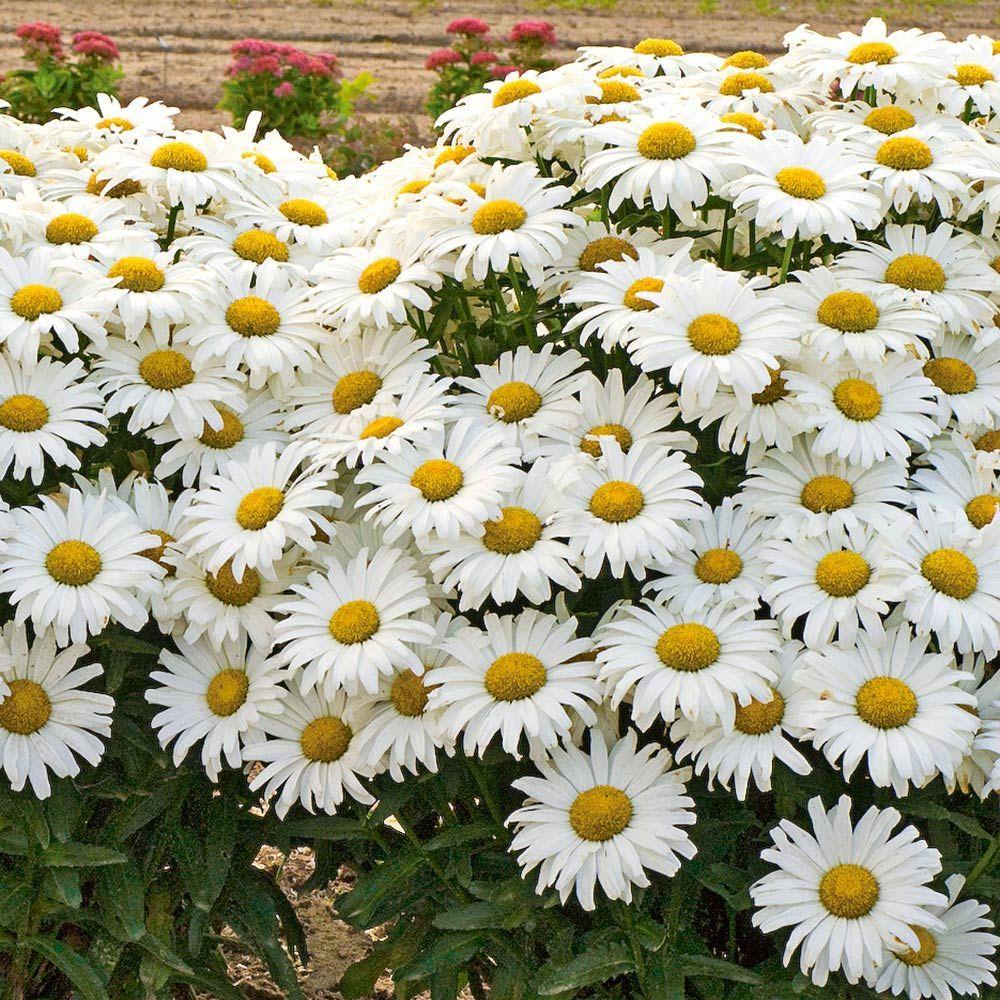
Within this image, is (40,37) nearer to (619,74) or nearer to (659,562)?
(619,74)

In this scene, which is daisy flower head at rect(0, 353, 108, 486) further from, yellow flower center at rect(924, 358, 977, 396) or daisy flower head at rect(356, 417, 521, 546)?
yellow flower center at rect(924, 358, 977, 396)

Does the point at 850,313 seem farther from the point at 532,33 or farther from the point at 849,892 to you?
→ the point at 532,33

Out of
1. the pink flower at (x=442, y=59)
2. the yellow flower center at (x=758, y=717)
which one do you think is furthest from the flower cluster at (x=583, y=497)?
the pink flower at (x=442, y=59)

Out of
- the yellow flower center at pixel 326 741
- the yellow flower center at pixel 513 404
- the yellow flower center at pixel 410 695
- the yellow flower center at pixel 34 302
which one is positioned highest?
the yellow flower center at pixel 34 302

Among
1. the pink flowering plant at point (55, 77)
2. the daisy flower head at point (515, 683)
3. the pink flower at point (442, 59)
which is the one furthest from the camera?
the pink flower at point (442, 59)

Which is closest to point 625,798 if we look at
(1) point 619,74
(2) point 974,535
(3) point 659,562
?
(3) point 659,562

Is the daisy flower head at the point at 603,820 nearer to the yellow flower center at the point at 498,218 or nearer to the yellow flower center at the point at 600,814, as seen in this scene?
the yellow flower center at the point at 600,814

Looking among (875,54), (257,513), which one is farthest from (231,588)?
(875,54)
